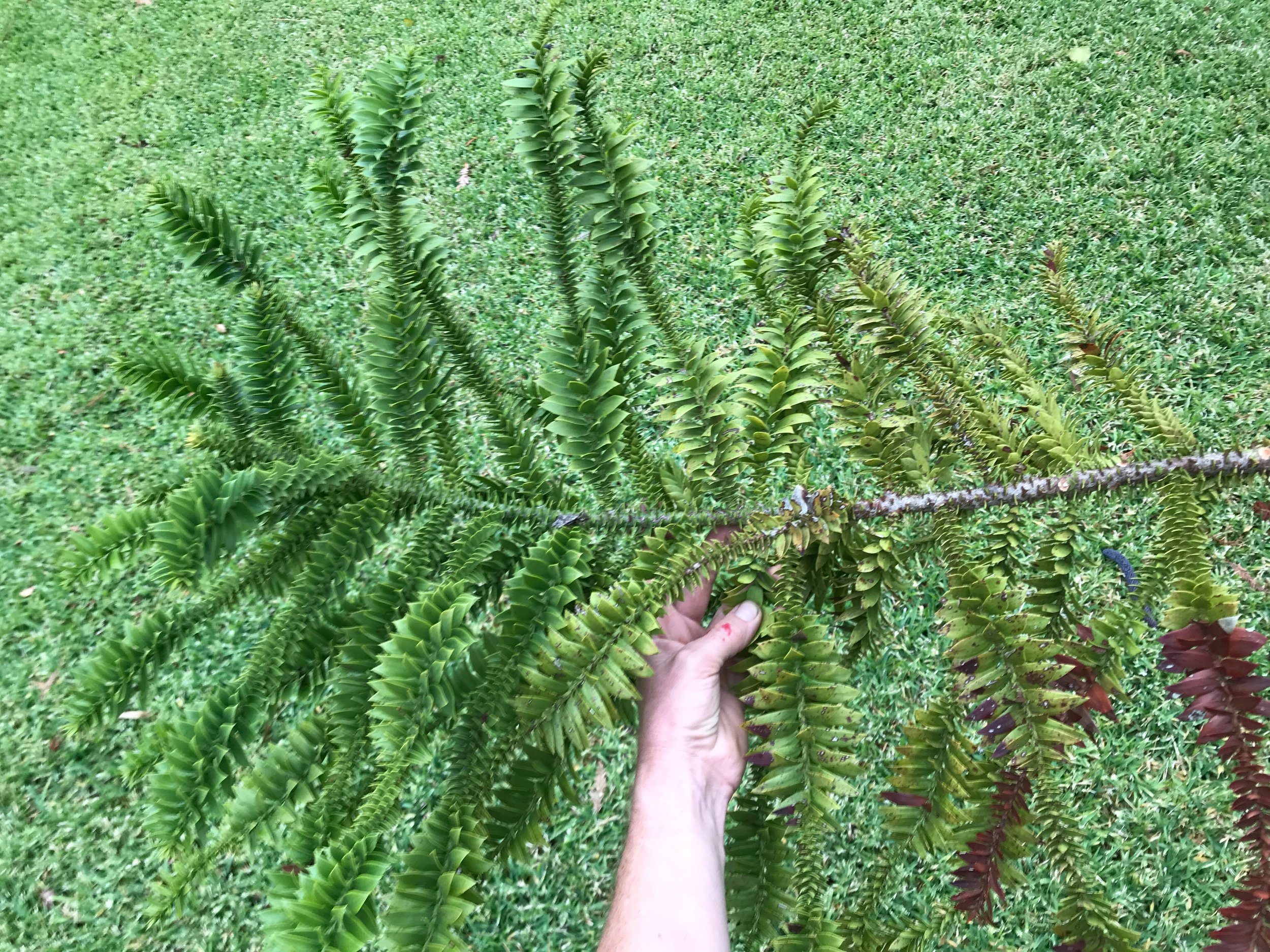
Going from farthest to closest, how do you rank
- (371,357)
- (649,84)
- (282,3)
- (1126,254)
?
(282,3) < (649,84) < (1126,254) < (371,357)

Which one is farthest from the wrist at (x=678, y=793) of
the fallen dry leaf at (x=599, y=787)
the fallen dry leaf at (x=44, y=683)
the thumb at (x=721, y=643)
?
the fallen dry leaf at (x=44, y=683)

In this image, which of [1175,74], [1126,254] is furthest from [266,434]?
[1175,74]

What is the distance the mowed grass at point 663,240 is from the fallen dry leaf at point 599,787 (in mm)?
28

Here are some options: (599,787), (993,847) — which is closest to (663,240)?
(599,787)

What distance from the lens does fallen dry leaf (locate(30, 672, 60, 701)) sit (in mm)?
2621

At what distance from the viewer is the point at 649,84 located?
3.62 m

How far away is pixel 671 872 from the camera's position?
3.63 ft

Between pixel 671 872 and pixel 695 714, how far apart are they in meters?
0.26

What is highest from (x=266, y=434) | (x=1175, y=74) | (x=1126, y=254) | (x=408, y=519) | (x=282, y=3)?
(x=282, y=3)

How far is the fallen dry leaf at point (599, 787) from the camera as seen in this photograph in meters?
2.35

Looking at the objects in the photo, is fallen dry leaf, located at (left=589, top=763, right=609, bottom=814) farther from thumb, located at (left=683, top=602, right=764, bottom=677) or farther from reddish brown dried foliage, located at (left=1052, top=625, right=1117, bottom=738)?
Answer: reddish brown dried foliage, located at (left=1052, top=625, right=1117, bottom=738)

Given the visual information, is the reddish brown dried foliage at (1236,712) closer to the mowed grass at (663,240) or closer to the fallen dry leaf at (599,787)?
the mowed grass at (663,240)

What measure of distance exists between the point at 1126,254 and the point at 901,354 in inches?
103

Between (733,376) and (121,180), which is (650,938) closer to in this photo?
(733,376)
